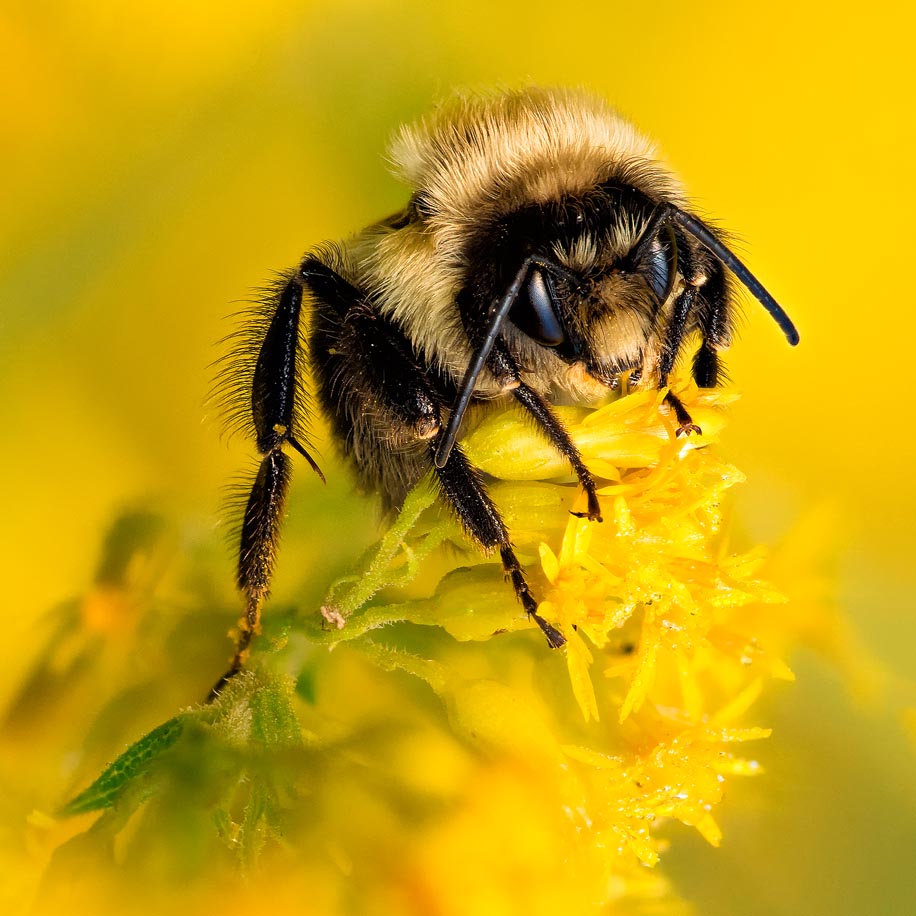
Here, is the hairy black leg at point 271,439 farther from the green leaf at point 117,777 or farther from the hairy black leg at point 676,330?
the hairy black leg at point 676,330

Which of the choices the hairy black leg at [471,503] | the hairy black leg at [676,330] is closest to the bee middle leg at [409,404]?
the hairy black leg at [471,503]

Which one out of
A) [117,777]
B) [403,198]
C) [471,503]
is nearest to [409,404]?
[471,503]

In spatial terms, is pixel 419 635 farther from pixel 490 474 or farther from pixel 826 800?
pixel 826 800

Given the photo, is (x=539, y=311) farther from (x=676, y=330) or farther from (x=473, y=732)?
(x=473, y=732)

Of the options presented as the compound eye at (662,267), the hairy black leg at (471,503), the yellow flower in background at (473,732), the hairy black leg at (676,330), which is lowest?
the yellow flower in background at (473,732)

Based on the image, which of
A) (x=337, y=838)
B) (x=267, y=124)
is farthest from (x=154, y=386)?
(x=337, y=838)

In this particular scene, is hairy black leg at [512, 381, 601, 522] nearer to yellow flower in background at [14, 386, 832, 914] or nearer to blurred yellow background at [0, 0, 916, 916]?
yellow flower in background at [14, 386, 832, 914]

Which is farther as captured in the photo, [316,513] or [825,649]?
[825,649]
